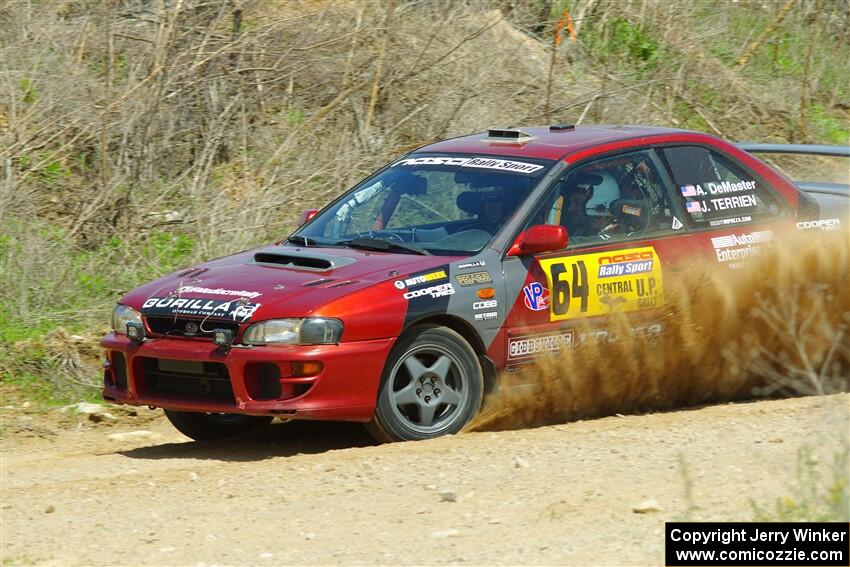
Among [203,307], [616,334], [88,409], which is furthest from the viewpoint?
[88,409]

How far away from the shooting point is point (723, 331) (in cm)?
743

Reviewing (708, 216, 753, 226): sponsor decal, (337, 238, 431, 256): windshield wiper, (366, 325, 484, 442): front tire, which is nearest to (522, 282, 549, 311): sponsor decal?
(366, 325, 484, 442): front tire

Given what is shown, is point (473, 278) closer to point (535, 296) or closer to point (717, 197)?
point (535, 296)

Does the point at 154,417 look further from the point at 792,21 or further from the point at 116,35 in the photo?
the point at 792,21

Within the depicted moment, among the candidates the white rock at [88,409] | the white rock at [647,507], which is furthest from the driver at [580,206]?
the white rock at [88,409]

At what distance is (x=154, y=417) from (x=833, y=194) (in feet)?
15.6

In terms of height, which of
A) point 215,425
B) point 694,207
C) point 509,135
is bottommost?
point 215,425

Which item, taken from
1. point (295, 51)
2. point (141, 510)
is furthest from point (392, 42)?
point (141, 510)

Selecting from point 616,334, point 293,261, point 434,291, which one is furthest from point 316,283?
point 616,334

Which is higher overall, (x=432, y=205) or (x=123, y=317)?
(x=432, y=205)

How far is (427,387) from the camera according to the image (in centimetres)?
663

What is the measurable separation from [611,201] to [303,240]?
182 centimetres

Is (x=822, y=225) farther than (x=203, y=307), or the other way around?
(x=822, y=225)

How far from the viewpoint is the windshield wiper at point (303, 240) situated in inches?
296
